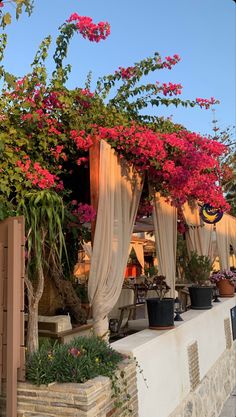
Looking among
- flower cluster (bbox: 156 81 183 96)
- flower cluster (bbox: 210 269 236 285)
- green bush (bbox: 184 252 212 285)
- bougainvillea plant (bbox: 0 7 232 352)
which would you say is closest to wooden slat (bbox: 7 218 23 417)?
bougainvillea plant (bbox: 0 7 232 352)

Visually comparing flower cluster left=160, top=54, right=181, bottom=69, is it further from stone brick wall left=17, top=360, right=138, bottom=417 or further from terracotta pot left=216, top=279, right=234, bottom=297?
terracotta pot left=216, top=279, right=234, bottom=297

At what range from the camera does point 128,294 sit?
755cm

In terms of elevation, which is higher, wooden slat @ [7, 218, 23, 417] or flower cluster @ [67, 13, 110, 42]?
flower cluster @ [67, 13, 110, 42]

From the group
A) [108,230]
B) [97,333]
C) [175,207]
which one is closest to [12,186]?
[108,230]

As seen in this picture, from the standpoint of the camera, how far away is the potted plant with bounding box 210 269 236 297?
8039mm

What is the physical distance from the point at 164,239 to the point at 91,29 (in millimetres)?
2776

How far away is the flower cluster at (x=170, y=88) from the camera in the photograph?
519cm

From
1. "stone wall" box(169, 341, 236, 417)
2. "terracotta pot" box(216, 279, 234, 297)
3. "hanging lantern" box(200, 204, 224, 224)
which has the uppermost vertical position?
"hanging lantern" box(200, 204, 224, 224)

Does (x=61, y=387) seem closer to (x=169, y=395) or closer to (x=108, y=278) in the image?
(x=108, y=278)

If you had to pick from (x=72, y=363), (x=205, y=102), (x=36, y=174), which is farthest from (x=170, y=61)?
(x=72, y=363)

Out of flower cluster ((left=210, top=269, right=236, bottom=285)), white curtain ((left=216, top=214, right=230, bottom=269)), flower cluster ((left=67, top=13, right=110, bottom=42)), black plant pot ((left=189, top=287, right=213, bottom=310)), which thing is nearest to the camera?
flower cluster ((left=67, top=13, right=110, bottom=42))

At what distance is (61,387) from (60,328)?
1959 mm

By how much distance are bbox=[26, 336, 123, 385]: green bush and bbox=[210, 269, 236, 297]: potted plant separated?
5.19 meters

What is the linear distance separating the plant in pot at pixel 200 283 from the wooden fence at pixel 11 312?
3.86 metres
